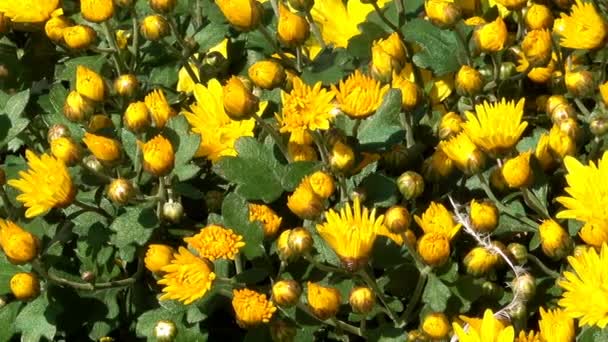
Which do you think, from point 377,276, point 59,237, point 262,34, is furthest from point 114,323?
point 262,34

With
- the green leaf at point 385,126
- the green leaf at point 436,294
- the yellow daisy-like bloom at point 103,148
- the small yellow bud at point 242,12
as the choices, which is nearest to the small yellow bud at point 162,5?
the small yellow bud at point 242,12

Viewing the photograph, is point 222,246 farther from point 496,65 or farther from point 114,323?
point 496,65

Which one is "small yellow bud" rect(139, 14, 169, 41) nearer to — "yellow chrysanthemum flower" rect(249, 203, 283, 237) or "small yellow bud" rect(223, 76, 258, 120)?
"small yellow bud" rect(223, 76, 258, 120)

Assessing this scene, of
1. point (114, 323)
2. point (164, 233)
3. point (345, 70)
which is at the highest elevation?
point (345, 70)

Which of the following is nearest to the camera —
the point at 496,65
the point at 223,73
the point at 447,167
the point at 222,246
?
the point at 222,246

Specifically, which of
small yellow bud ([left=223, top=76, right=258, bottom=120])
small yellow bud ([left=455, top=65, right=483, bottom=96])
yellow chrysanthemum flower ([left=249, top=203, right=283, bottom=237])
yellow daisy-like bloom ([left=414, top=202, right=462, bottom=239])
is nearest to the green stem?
yellow daisy-like bloom ([left=414, top=202, right=462, bottom=239])
